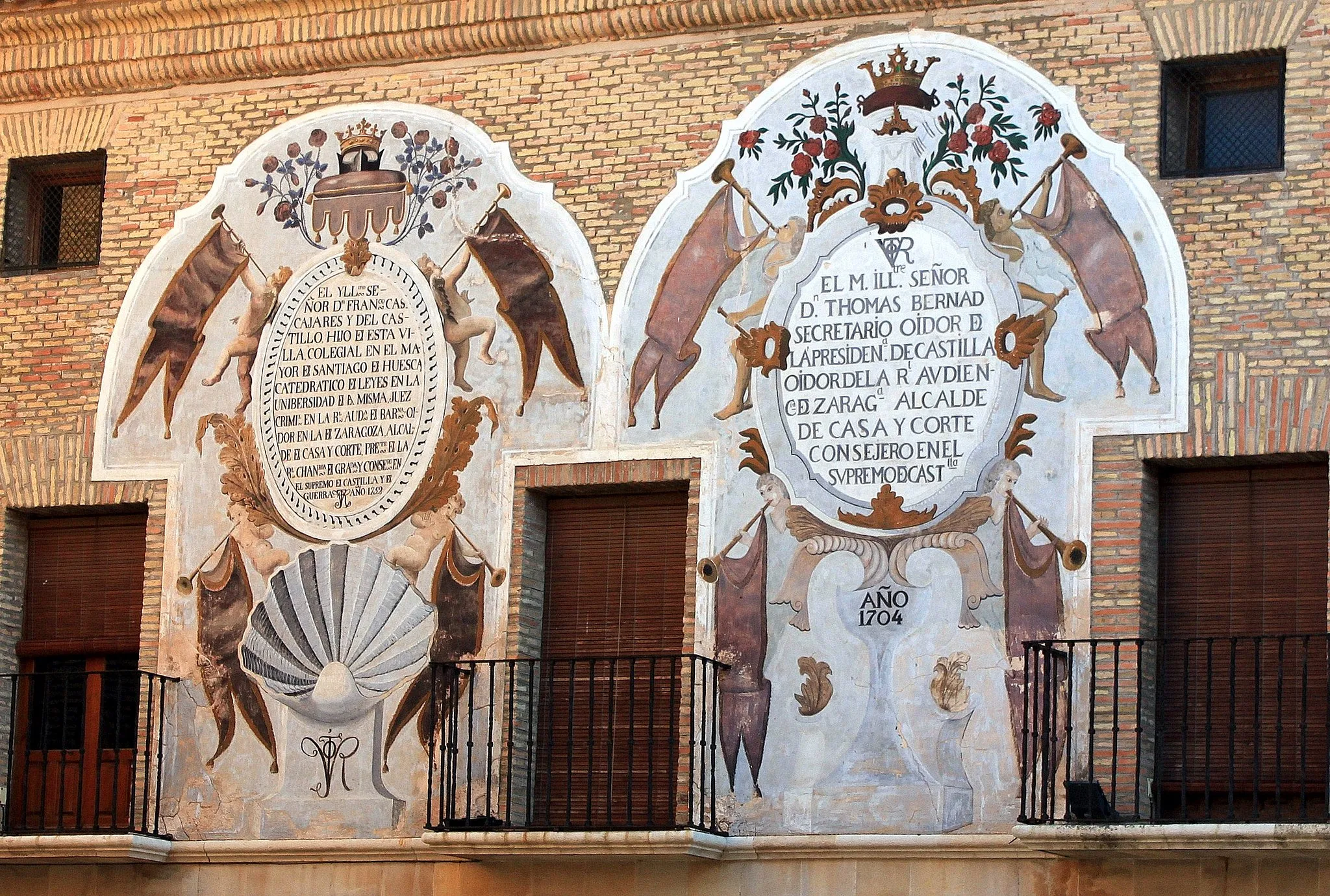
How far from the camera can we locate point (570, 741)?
14953 millimetres

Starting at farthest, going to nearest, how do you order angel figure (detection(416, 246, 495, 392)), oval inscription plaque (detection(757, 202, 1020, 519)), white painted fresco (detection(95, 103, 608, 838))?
angel figure (detection(416, 246, 495, 392))
white painted fresco (detection(95, 103, 608, 838))
oval inscription plaque (detection(757, 202, 1020, 519))

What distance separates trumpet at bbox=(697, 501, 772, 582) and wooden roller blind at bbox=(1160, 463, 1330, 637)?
2.19m

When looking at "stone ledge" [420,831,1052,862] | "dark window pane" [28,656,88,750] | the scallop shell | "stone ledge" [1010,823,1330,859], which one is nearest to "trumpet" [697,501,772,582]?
"stone ledge" [420,831,1052,862]

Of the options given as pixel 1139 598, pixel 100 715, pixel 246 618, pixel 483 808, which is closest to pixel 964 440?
pixel 1139 598

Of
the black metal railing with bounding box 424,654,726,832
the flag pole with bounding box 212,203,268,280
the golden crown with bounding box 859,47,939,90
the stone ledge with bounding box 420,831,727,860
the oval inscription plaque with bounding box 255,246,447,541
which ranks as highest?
the golden crown with bounding box 859,47,939,90

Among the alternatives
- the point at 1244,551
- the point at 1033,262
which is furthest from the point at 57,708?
the point at 1244,551

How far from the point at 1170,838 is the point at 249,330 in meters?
6.49

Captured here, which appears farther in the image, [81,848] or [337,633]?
[337,633]

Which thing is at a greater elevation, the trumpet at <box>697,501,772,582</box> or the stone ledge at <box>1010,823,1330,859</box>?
the trumpet at <box>697,501,772,582</box>

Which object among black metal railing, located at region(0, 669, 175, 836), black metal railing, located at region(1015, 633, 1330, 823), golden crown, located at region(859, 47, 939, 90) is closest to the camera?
black metal railing, located at region(1015, 633, 1330, 823)

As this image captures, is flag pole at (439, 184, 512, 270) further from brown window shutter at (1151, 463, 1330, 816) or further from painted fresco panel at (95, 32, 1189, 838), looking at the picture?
brown window shutter at (1151, 463, 1330, 816)

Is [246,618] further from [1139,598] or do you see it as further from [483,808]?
[1139,598]

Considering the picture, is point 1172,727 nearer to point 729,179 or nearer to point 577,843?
point 577,843

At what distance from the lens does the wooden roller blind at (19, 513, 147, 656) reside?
16.7 meters
